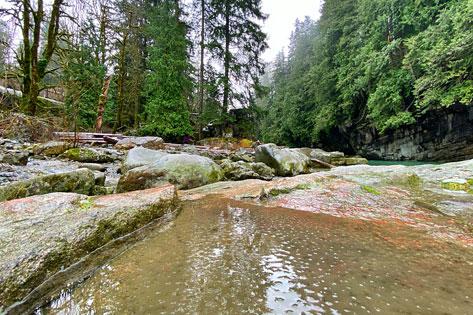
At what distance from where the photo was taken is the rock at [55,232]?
4.30ft

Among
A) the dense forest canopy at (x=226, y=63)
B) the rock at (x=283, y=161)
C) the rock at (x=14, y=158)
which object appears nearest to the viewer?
the rock at (x=14, y=158)

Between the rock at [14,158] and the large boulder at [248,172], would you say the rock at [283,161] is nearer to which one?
the large boulder at [248,172]

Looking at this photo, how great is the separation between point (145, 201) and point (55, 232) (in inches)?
35.2

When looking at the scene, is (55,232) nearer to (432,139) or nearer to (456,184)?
(456,184)

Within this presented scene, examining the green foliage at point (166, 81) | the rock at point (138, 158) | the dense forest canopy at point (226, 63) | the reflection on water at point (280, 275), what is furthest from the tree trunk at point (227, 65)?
the reflection on water at point (280, 275)

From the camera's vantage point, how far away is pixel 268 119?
3180 centimetres

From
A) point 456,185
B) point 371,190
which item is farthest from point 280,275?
point 456,185

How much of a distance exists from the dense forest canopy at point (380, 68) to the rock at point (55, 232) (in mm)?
11325

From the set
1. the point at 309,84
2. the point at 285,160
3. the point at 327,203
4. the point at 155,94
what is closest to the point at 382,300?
the point at 327,203

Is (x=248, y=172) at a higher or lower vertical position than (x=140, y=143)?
lower

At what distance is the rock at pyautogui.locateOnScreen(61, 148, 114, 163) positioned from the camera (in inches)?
289

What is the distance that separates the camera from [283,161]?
7387 millimetres

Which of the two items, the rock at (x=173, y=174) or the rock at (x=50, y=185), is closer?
the rock at (x=50, y=185)

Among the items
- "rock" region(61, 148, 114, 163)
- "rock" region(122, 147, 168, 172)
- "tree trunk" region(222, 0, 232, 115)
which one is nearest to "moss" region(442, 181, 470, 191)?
"rock" region(122, 147, 168, 172)
